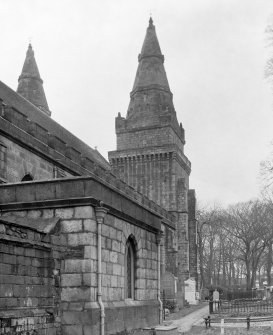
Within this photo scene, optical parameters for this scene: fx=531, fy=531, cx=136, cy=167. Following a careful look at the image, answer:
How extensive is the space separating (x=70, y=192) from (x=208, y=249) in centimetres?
6380

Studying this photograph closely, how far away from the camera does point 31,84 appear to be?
50719mm

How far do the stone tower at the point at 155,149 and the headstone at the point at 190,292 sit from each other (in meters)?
1.84

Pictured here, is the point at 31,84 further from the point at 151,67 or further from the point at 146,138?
the point at 146,138

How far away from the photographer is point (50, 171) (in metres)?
22.4

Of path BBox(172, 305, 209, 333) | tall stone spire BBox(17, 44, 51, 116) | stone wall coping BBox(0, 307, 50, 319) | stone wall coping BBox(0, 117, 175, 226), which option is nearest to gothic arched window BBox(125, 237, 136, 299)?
stone wall coping BBox(0, 117, 175, 226)

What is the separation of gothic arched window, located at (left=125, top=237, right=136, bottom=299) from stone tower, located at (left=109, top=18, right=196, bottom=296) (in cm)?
3199

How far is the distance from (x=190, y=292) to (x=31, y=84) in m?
24.3

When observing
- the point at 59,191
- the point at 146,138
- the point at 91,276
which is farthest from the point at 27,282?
the point at 146,138

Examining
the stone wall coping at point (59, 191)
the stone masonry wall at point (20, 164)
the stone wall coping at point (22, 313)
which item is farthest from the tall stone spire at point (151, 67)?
the stone wall coping at point (22, 313)

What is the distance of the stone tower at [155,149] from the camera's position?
4878 cm

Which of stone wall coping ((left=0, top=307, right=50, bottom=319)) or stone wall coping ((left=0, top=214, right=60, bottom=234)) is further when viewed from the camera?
stone wall coping ((left=0, top=214, right=60, bottom=234))

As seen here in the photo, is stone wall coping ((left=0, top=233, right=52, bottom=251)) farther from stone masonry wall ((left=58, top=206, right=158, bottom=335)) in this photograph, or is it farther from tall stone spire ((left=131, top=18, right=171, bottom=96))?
tall stone spire ((left=131, top=18, right=171, bottom=96))

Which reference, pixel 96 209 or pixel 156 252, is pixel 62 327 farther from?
pixel 156 252

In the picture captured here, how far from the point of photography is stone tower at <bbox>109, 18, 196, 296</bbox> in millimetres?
48781
